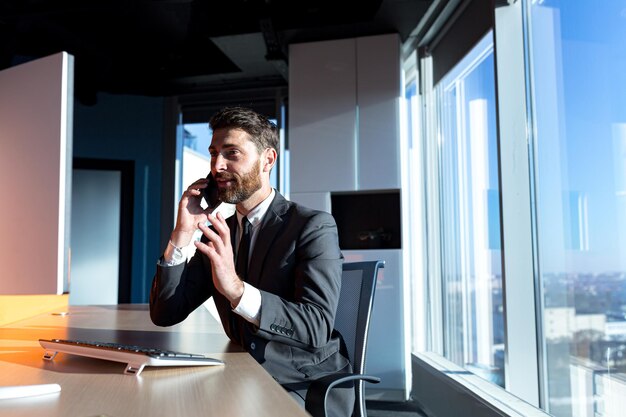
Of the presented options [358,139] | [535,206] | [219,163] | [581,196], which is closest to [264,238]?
[219,163]

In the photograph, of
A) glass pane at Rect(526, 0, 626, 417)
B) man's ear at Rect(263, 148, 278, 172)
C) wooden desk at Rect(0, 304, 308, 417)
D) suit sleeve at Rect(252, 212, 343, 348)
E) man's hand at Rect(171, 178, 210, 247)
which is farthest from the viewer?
glass pane at Rect(526, 0, 626, 417)

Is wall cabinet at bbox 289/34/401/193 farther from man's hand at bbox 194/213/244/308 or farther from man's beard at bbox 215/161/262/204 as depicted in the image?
man's hand at bbox 194/213/244/308

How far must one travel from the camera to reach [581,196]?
2443 millimetres

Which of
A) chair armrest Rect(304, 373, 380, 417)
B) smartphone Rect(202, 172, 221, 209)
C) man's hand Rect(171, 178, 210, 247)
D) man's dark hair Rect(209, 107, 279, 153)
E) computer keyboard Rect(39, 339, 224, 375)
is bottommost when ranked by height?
chair armrest Rect(304, 373, 380, 417)

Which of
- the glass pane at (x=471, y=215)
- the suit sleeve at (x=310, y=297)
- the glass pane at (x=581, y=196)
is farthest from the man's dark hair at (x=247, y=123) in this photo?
the glass pane at (x=471, y=215)

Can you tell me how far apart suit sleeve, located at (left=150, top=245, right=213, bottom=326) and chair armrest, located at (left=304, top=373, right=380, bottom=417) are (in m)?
0.59

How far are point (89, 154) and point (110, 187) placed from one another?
456mm

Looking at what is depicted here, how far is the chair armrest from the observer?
1438 millimetres

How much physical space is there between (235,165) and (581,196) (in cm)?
158

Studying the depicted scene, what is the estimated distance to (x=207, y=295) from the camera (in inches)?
76.3

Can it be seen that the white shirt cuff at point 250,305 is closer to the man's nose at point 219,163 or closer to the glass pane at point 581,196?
the man's nose at point 219,163

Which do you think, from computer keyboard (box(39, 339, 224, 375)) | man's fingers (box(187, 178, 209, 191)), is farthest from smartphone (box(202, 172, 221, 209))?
computer keyboard (box(39, 339, 224, 375))

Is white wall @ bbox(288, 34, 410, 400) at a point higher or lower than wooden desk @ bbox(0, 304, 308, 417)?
higher

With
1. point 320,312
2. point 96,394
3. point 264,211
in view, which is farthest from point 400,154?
point 96,394
